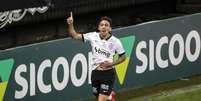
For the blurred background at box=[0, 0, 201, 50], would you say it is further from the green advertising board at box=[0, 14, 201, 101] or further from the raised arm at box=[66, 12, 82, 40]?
the raised arm at box=[66, 12, 82, 40]

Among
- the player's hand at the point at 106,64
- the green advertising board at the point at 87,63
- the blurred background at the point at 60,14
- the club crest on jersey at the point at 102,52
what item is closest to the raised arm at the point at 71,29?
the club crest on jersey at the point at 102,52

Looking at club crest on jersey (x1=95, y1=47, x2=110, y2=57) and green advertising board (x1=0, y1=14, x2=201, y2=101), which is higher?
club crest on jersey (x1=95, y1=47, x2=110, y2=57)

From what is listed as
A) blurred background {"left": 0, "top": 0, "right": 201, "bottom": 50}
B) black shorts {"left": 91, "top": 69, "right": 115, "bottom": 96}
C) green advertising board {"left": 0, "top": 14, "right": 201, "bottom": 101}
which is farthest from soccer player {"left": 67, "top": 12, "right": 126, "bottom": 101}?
blurred background {"left": 0, "top": 0, "right": 201, "bottom": 50}

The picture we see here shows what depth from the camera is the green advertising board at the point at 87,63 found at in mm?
11539

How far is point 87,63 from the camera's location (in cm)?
1273

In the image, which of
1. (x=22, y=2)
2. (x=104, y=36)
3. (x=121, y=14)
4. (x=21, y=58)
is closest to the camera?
(x=104, y=36)

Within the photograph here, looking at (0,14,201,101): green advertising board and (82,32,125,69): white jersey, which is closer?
(82,32,125,69): white jersey

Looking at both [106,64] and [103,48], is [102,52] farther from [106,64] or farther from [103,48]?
[106,64]

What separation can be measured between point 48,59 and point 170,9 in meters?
8.93

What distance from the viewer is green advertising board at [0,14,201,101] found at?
11.5 metres

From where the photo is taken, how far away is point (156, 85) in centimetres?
1423

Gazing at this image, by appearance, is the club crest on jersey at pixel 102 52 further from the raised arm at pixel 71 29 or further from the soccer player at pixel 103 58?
the raised arm at pixel 71 29

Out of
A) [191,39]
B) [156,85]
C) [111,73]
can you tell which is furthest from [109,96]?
[191,39]

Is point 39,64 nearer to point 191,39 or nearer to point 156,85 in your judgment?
point 156,85
